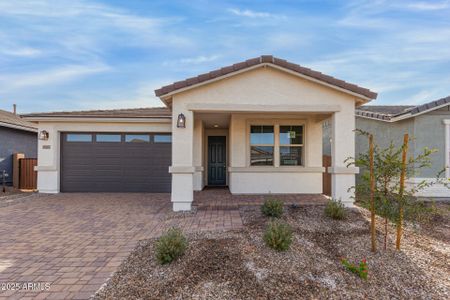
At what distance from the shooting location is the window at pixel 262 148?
358 inches

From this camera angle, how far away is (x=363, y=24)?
27.9 ft

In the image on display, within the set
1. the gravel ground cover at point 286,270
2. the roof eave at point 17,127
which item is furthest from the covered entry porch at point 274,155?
the roof eave at point 17,127

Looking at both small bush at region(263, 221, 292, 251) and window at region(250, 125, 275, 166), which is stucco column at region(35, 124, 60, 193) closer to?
window at region(250, 125, 275, 166)

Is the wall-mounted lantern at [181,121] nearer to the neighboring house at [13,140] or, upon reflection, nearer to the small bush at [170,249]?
the small bush at [170,249]

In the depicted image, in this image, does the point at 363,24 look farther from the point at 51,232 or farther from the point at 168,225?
the point at 51,232

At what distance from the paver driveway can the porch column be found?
120 inches

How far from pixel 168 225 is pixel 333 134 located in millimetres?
5123

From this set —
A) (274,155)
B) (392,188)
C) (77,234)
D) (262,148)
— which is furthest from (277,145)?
(77,234)

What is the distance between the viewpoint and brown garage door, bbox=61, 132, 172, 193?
10.3 meters

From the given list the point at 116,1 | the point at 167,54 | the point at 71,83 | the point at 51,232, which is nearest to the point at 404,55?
the point at 167,54

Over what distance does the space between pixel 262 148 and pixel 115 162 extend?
6.05 metres

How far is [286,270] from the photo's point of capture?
3.48 m

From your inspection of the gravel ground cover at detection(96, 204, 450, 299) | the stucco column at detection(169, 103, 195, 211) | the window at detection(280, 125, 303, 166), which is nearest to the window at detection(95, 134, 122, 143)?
the stucco column at detection(169, 103, 195, 211)

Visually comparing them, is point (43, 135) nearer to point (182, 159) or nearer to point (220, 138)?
point (182, 159)
